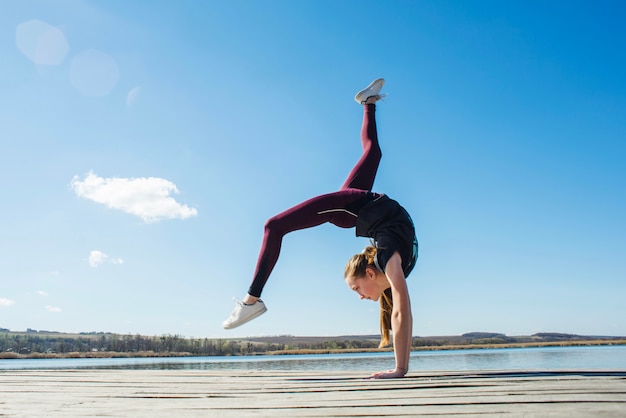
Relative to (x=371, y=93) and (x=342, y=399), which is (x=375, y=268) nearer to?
(x=342, y=399)

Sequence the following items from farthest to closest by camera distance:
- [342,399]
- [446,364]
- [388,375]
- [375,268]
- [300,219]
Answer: [446,364] < [300,219] < [375,268] < [388,375] < [342,399]

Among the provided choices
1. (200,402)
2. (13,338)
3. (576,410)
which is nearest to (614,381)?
(576,410)

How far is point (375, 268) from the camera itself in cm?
405

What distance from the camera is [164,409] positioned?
2.32 m

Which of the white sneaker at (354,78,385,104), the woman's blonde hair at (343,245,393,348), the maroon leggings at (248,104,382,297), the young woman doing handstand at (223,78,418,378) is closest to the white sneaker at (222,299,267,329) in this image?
the young woman doing handstand at (223,78,418,378)

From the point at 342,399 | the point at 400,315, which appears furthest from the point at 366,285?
→ the point at 342,399

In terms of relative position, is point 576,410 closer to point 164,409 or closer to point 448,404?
point 448,404

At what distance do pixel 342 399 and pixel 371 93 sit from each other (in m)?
4.02

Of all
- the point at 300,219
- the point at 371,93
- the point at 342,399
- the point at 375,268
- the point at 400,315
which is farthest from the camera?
the point at 371,93

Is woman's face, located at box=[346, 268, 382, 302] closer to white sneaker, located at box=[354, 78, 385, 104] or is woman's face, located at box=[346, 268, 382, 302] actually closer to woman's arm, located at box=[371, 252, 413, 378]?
woman's arm, located at box=[371, 252, 413, 378]

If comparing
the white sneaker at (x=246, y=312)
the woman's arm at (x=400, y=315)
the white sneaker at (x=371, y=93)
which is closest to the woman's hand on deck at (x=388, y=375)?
the woman's arm at (x=400, y=315)

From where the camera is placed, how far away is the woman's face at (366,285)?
4.07 m

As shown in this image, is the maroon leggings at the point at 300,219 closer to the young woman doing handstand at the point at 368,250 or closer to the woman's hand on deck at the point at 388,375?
the young woman doing handstand at the point at 368,250

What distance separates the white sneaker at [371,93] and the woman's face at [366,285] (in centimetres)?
239
